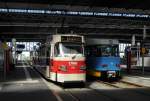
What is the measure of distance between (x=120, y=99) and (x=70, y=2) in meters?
8.55

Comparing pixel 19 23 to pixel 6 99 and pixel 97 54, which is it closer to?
pixel 97 54

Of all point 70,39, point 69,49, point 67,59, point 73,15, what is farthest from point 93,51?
point 73,15

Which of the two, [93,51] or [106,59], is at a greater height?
[93,51]

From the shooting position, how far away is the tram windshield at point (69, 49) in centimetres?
2112

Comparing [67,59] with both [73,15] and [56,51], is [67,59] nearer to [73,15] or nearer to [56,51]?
[56,51]

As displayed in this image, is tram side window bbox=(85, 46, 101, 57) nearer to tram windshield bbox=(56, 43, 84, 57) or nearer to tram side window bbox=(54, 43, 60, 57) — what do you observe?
tram windshield bbox=(56, 43, 84, 57)

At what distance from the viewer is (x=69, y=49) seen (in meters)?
21.3

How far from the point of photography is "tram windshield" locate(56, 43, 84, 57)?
2112 centimetres

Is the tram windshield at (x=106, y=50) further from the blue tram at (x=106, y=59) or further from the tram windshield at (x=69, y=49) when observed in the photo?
the tram windshield at (x=69, y=49)

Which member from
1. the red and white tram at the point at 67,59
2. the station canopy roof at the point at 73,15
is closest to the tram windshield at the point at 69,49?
the red and white tram at the point at 67,59

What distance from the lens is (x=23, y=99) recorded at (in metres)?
15.6

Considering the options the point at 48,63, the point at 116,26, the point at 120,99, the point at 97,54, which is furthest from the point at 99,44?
the point at 116,26

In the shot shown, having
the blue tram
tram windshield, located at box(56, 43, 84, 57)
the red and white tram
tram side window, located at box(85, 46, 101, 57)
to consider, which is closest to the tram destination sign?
the red and white tram

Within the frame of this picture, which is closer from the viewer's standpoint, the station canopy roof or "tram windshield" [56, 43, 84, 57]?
"tram windshield" [56, 43, 84, 57]
